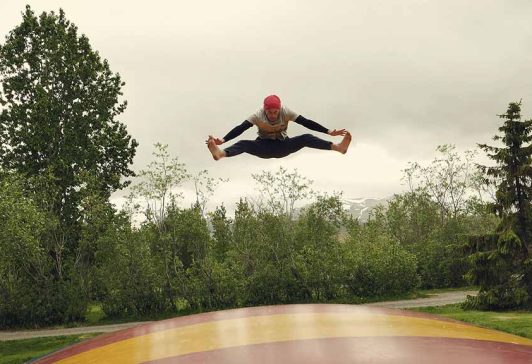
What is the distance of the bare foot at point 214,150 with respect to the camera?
5.67 meters

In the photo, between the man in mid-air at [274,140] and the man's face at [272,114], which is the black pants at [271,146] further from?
the man's face at [272,114]

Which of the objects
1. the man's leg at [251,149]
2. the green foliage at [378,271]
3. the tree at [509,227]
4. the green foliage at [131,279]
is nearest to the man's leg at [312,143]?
the man's leg at [251,149]

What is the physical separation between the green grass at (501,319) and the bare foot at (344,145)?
371 inches

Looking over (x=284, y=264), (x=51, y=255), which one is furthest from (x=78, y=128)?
(x=284, y=264)

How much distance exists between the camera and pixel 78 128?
2698cm

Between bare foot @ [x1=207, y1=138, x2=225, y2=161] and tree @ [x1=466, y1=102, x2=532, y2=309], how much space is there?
55.2 ft

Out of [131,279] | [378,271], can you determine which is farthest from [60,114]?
[378,271]

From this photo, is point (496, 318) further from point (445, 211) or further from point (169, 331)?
point (445, 211)

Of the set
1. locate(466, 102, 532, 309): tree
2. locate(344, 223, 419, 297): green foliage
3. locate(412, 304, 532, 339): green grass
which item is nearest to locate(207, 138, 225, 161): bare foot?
locate(412, 304, 532, 339): green grass

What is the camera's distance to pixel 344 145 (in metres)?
5.90

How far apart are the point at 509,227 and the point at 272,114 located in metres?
17.4

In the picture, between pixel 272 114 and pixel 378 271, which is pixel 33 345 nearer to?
pixel 272 114

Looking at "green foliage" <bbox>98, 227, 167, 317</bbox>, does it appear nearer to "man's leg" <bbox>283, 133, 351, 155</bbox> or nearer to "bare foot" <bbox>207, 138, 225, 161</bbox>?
"bare foot" <bbox>207, 138, 225, 161</bbox>

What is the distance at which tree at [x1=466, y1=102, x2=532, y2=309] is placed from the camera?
19.4 meters
